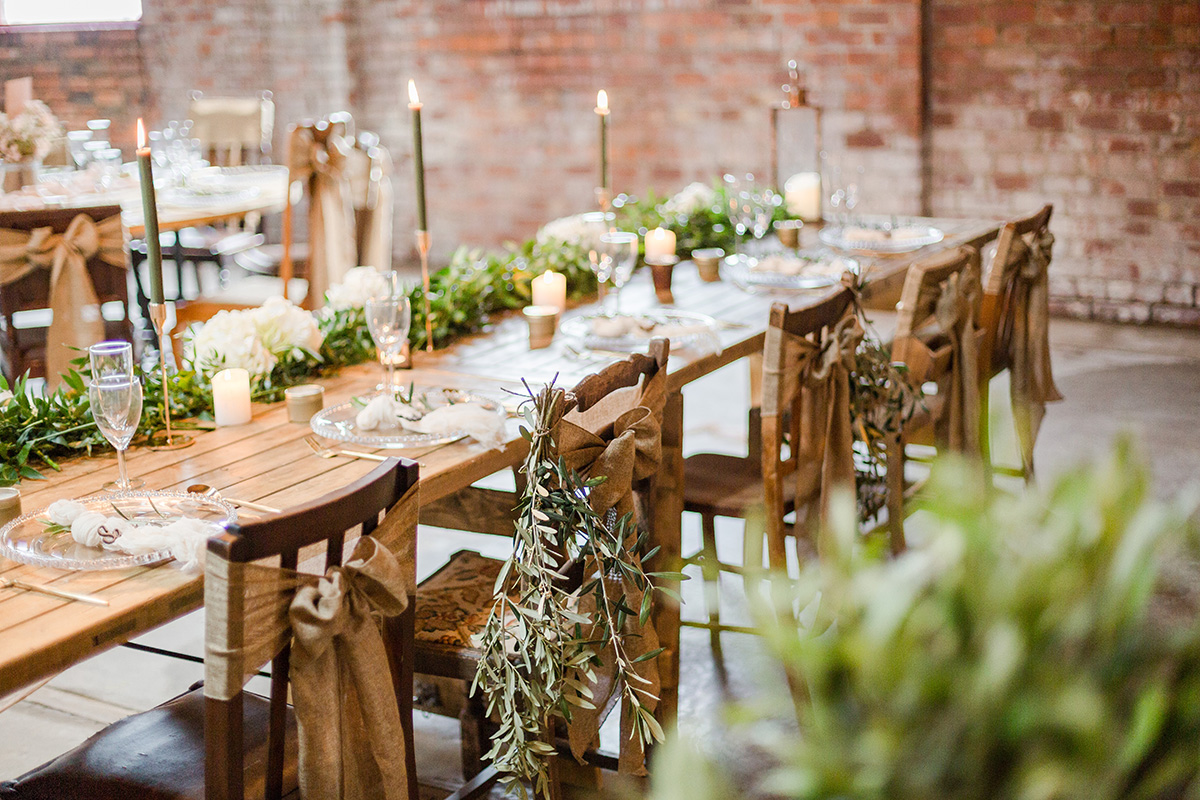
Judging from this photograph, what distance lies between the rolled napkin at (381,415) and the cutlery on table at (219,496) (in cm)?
30

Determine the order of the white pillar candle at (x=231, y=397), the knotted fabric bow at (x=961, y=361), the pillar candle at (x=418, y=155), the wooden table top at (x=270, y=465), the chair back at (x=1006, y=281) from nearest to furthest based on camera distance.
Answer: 1. the wooden table top at (x=270, y=465)
2. the white pillar candle at (x=231, y=397)
3. the pillar candle at (x=418, y=155)
4. the knotted fabric bow at (x=961, y=361)
5. the chair back at (x=1006, y=281)

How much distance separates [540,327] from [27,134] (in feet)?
9.41

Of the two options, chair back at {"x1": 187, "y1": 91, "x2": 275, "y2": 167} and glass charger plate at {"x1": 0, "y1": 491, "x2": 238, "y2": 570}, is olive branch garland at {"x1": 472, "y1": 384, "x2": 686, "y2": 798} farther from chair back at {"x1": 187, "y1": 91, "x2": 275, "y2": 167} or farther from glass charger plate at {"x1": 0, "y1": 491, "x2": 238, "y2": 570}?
chair back at {"x1": 187, "y1": 91, "x2": 275, "y2": 167}

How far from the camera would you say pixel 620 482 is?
5.76 feet

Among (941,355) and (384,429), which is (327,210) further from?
(384,429)

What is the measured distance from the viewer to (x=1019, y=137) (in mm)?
5895

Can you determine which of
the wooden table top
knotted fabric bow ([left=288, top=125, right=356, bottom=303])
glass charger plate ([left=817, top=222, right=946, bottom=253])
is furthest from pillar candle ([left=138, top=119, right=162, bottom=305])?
knotted fabric bow ([left=288, top=125, right=356, bottom=303])

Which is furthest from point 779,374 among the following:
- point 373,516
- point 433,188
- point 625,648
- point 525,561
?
point 433,188

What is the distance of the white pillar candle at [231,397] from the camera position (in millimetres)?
2131

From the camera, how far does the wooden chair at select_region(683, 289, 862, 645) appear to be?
2.29m

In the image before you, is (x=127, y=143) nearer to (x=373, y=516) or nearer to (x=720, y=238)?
(x=720, y=238)

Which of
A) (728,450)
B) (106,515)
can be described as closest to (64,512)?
(106,515)

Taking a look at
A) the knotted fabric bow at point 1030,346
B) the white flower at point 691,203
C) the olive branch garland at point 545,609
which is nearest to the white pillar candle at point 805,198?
the white flower at point 691,203

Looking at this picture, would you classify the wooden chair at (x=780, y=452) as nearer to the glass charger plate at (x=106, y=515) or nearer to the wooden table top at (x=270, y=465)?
the wooden table top at (x=270, y=465)
